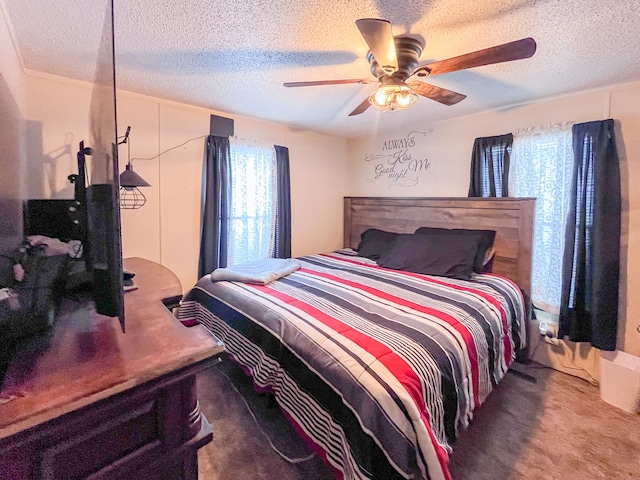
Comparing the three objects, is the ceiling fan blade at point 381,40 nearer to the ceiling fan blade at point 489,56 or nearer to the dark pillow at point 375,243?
the ceiling fan blade at point 489,56

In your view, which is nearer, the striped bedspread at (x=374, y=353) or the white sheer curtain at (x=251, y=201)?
the striped bedspread at (x=374, y=353)

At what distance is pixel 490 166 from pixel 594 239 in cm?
97

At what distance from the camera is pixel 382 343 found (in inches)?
54.6

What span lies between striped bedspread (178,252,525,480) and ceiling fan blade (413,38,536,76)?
1276 mm

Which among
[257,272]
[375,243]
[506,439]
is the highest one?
[375,243]

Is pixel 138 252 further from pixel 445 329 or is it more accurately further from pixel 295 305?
pixel 445 329

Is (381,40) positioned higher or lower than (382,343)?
higher

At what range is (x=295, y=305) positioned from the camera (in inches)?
73.7

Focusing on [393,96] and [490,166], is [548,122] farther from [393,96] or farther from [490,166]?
[393,96]

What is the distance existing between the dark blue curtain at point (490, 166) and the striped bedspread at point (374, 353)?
84 cm

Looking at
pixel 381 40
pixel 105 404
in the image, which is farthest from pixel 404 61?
pixel 105 404

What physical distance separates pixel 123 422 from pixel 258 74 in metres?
2.03

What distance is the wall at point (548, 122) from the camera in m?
2.13

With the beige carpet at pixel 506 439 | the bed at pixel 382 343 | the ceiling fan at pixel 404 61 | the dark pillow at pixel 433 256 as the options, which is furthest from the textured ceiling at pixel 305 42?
the beige carpet at pixel 506 439
